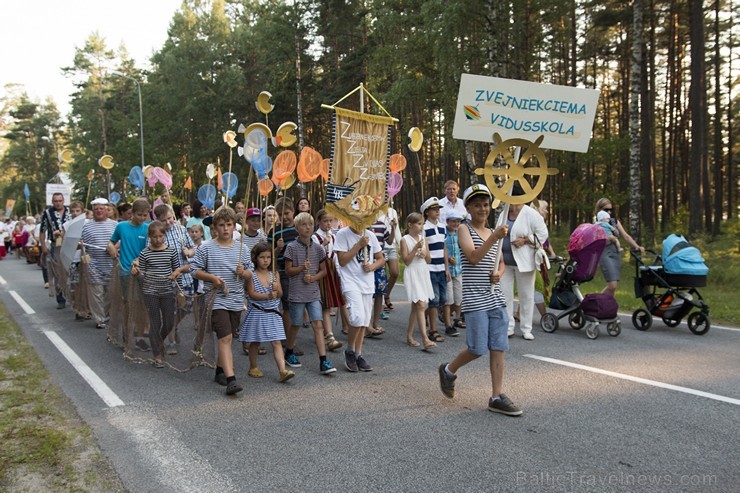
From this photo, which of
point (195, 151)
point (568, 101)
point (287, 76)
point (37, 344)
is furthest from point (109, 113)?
point (568, 101)

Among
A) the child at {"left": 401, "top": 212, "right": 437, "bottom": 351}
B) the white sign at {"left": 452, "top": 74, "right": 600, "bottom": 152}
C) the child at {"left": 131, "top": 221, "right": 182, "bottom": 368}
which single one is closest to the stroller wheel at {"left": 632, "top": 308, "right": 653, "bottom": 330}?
the child at {"left": 401, "top": 212, "right": 437, "bottom": 351}

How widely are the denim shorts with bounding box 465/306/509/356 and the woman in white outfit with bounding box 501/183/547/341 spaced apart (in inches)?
131

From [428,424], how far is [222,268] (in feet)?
8.91

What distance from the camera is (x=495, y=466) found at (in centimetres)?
410

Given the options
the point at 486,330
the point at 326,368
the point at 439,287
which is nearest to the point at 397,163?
the point at 439,287

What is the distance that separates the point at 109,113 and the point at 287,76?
32.5m

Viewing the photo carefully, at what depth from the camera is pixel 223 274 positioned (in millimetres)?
6355

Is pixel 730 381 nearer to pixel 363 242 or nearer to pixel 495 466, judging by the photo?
pixel 495 466

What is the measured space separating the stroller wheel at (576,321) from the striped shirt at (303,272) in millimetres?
3977

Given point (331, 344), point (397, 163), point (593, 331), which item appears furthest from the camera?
point (397, 163)

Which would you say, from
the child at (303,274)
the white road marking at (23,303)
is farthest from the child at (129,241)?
the white road marking at (23,303)

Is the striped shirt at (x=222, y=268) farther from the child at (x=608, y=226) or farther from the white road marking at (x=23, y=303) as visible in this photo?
the white road marking at (x=23, y=303)

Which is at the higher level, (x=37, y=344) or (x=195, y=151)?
(x=195, y=151)

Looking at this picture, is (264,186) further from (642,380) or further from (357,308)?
(642,380)
